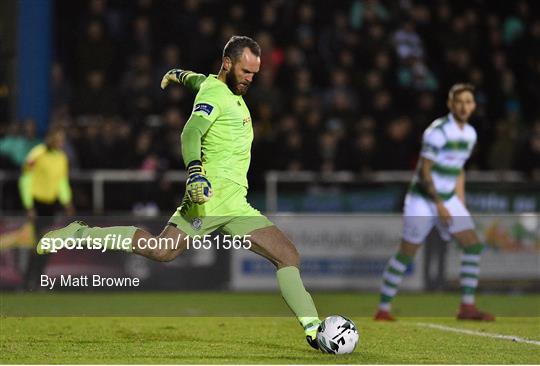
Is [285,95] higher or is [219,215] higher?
[285,95]

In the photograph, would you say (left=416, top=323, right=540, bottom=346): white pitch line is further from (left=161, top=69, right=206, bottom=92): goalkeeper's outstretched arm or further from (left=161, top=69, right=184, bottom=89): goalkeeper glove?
(left=161, top=69, right=184, bottom=89): goalkeeper glove

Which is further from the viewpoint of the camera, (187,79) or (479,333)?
(479,333)

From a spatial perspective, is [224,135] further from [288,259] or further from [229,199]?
[288,259]

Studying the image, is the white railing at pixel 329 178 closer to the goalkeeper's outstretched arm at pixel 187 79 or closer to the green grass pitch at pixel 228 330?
the green grass pitch at pixel 228 330

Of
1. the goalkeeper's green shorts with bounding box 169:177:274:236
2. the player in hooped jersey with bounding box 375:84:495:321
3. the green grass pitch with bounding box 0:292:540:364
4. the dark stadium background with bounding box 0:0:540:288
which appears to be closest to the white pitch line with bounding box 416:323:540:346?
the green grass pitch with bounding box 0:292:540:364

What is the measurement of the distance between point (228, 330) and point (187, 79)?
255 cm

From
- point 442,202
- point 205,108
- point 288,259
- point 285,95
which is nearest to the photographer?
point 205,108

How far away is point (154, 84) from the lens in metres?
19.1

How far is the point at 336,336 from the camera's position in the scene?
8.80 meters

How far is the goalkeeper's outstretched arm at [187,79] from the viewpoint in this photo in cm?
969

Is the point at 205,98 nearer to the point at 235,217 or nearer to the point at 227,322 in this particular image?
the point at 235,217

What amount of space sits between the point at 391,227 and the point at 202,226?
7907 mm

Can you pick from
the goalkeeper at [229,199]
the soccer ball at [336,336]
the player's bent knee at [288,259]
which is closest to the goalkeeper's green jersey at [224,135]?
the goalkeeper at [229,199]

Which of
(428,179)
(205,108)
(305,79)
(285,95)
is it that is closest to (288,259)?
(205,108)
